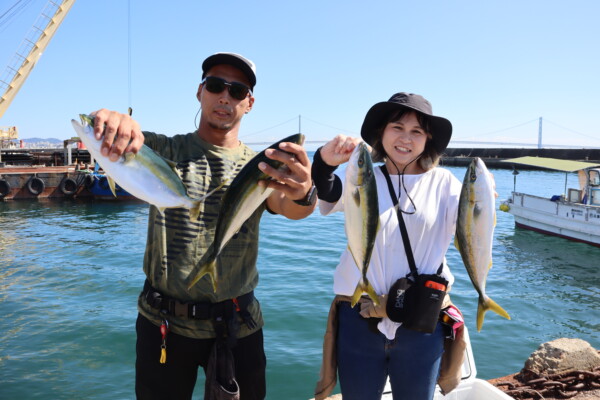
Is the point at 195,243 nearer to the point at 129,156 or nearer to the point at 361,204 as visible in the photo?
the point at 129,156

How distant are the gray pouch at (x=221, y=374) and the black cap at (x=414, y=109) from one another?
195 centimetres

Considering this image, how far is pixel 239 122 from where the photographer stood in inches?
131

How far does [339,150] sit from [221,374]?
179cm

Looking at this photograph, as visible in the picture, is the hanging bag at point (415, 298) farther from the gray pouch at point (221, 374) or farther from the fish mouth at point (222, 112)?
the fish mouth at point (222, 112)

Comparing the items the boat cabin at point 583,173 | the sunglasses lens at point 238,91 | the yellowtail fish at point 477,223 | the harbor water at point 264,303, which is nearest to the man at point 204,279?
the sunglasses lens at point 238,91

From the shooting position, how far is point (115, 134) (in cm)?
246

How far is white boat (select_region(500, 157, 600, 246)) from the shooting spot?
65.2 feet

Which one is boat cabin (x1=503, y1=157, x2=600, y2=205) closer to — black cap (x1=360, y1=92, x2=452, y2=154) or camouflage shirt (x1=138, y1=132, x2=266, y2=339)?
black cap (x1=360, y1=92, x2=452, y2=154)

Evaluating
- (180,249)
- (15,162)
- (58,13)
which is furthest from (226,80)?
(15,162)

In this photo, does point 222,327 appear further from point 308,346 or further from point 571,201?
point 571,201

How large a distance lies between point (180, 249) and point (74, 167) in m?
36.7

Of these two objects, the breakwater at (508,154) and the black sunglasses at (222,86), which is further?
the breakwater at (508,154)

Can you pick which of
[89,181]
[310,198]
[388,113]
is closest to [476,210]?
[388,113]

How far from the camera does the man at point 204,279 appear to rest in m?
3.09
